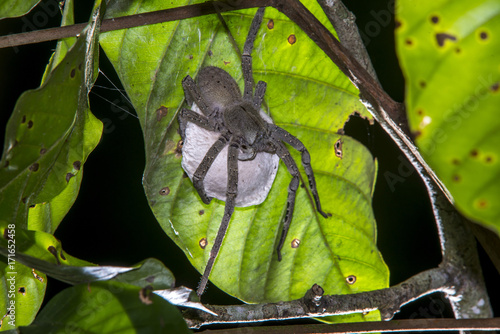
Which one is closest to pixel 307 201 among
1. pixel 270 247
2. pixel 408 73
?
pixel 270 247

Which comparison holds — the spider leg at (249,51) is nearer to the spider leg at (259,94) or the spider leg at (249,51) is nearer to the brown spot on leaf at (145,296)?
the spider leg at (259,94)

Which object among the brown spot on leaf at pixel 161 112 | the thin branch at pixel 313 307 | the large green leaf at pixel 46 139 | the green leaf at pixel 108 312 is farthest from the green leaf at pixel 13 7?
the thin branch at pixel 313 307

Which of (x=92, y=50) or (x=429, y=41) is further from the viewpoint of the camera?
(x=92, y=50)

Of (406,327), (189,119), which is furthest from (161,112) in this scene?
(406,327)

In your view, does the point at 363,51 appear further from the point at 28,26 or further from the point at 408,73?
the point at 28,26

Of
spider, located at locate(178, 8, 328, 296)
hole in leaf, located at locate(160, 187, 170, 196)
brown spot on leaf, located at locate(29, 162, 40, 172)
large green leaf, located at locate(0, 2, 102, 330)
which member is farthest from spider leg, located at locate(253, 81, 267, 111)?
brown spot on leaf, located at locate(29, 162, 40, 172)

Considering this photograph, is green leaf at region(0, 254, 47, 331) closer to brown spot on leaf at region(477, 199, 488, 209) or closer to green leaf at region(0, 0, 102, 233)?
green leaf at region(0, 0, 102, 233)

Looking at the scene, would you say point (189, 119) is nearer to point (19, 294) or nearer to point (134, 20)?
point (134, 20)
